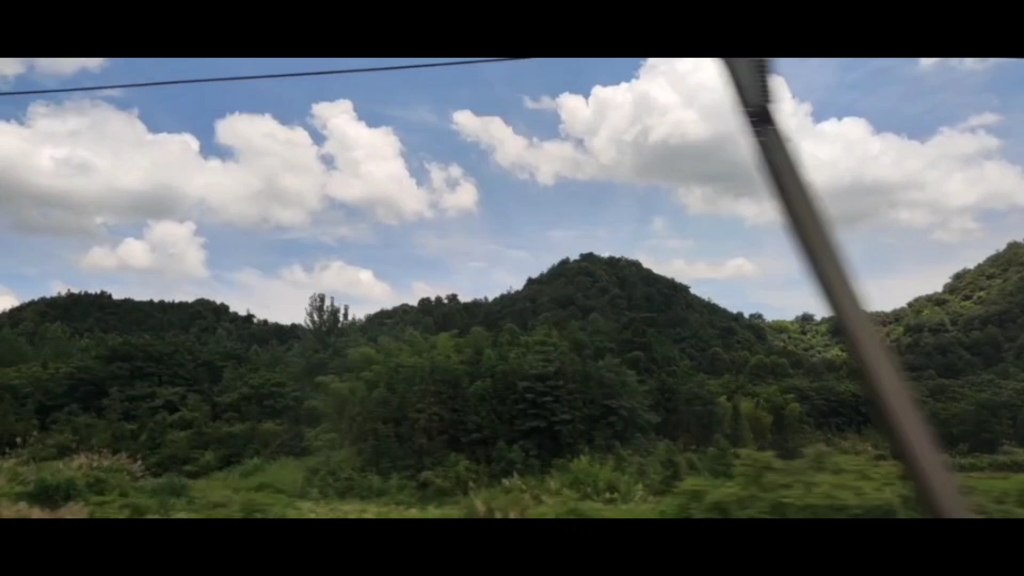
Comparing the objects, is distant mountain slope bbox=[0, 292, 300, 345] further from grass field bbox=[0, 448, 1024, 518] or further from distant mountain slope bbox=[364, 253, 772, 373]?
grass field bbox=[0, 448, 1024, 518]

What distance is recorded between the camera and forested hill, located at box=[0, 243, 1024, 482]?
3.82 meters

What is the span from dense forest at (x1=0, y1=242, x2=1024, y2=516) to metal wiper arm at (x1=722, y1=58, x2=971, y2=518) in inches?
13.2

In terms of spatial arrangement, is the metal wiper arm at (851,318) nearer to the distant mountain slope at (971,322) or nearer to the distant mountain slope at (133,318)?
the distant mountain slope at (971,322)

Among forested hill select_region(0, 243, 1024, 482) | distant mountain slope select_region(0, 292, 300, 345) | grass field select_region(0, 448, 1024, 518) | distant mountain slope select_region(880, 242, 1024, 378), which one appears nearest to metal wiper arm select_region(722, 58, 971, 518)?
grass field select_region(0, 448, 1024, 518)

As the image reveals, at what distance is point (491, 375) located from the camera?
417 centimetres

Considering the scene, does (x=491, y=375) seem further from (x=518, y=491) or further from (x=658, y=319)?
(x=658, y=319)

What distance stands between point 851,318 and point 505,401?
5.54 ft

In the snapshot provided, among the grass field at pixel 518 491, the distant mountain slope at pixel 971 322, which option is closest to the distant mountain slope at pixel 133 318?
the grass field at pixel 518 491

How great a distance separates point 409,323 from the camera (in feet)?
14.4

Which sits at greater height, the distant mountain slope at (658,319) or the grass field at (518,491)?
the distant mountain slope at (658,319)

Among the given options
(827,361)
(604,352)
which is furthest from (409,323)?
(827,361)

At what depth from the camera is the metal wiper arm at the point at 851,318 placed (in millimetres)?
2844
